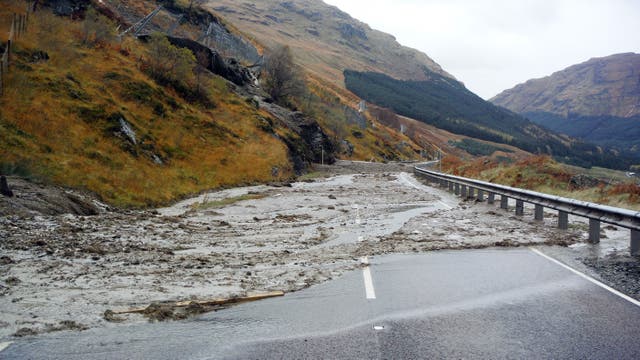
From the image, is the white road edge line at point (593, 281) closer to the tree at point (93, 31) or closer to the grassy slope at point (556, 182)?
the grassy slope at point (556, 182)

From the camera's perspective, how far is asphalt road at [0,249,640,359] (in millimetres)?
5020

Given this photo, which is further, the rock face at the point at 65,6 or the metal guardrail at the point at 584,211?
the rock face at the point at 65,6

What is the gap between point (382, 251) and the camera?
10.8 metres

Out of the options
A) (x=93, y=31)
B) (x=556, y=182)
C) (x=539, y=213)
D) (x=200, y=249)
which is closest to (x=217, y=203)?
(x=200, y=249)

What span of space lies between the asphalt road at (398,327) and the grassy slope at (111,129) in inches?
562

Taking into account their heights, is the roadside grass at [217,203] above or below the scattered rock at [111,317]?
below

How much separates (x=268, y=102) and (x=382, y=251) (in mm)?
57474

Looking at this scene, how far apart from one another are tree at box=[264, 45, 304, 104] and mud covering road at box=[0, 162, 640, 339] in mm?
59708

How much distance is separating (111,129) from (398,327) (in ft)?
87.5

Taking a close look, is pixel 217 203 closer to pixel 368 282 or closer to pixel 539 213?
pixel 539 213

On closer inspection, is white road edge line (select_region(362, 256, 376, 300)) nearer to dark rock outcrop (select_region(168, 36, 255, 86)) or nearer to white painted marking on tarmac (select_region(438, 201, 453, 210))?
white painted marking on tarmac (select_region(438, 201, 453, 210))

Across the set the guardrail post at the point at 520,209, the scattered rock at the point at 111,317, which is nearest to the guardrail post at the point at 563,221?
the guardrail post at the point at 520,209

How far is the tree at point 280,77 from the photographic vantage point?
7638 centimetres

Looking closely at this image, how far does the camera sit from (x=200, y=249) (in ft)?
35.8
